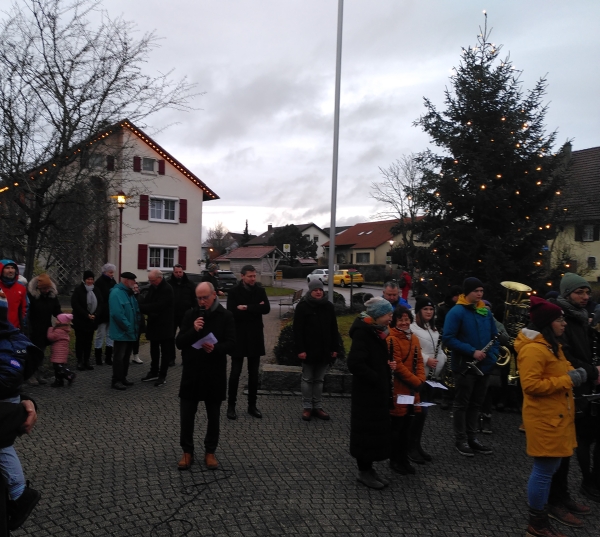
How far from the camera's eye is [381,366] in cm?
519

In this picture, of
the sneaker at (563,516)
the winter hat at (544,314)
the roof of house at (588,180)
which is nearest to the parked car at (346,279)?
the roof of house at (588,180)

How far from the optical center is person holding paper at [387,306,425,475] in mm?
5566

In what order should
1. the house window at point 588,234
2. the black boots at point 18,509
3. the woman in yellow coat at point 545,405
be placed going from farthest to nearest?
the house window at point 588,234 < the woman in yellow coat at point 545,405 < the black boots at point 18,509

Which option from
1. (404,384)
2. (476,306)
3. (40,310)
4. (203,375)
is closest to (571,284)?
(476,306)

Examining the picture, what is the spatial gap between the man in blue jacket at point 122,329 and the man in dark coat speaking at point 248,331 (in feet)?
7.18

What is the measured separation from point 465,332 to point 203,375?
299cm

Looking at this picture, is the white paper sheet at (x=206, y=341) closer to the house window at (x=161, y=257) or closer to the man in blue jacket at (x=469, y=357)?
the man in blue jacket at (x=469, y=357)

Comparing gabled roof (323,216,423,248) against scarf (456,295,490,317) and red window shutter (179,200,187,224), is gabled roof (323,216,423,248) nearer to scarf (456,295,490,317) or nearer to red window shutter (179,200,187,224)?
red window shutter (179,200,187,224)

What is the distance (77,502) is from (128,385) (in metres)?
4.36

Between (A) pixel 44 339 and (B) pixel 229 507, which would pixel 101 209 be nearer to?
(A) pixel 44 339

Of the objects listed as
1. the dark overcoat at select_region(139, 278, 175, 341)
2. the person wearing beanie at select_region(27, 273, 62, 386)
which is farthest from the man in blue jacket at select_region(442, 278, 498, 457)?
the person wearing beanie at select_region(27, 273, 62, 386)

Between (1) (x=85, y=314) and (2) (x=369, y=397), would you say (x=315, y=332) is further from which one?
(1) (x=85, y=314)

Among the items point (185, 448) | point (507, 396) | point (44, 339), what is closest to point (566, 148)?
point (507, 396)

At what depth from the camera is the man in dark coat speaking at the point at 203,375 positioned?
539 cm
